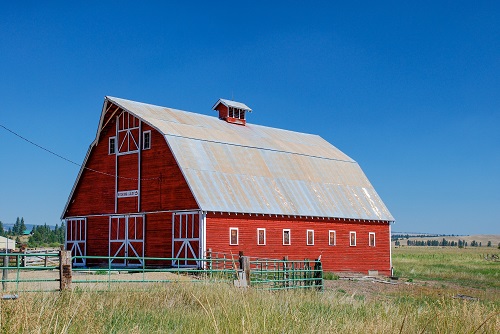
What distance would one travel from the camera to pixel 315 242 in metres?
41.2

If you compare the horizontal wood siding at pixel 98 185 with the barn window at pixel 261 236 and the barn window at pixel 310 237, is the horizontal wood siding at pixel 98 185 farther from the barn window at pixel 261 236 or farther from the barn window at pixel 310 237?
the barn window at pixel 310 237

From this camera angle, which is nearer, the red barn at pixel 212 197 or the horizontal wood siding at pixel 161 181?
the horizontal wood siding at pixel 161 181

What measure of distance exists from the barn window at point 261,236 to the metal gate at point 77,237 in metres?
10.7

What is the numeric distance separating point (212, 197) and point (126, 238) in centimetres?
648

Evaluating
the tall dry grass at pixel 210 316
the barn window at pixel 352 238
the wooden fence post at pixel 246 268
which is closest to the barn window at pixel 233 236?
the barn window at pixel 352 238

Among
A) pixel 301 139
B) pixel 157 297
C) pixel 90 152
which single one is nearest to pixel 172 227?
pixel 90 152

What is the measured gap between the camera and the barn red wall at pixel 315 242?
35.8 m

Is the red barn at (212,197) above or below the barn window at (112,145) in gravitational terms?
below

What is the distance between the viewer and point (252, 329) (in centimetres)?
980

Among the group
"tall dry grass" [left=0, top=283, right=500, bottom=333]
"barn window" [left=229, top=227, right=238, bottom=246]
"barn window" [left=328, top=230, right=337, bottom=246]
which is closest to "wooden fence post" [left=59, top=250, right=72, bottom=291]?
"tall dry grass" [left=0, top=283, right=500, bottom=333]

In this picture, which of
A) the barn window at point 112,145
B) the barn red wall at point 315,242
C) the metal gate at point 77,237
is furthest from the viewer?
the metal gate at point 77,237

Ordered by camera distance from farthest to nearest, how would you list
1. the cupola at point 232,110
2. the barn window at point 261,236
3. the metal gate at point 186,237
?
1. the cupola at point 232,110
2. the barn window at point 261,236
3. the metal gate at point 186,237

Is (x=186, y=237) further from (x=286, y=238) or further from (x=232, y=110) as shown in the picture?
(x=232, y=110)

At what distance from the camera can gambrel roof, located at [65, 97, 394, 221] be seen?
3666cm
